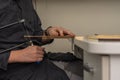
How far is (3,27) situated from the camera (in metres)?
0.97

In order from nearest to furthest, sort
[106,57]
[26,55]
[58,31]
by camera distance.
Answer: [106,57], [26,55], [58,31]

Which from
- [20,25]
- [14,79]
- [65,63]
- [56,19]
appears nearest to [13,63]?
[14,79]

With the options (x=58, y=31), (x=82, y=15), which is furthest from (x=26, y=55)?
(x=82, y=15)

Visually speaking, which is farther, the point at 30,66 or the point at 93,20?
the point at 93,20

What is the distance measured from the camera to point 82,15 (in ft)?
5.42

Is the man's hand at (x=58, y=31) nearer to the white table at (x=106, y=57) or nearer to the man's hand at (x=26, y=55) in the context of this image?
the man's hand at (x=26, y=55)

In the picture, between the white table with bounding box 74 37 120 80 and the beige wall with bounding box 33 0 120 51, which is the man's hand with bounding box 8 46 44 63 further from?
the beige wall with bounding box 33 0 120 51

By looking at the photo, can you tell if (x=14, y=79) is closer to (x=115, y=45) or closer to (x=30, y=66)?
(x=30, y=66)

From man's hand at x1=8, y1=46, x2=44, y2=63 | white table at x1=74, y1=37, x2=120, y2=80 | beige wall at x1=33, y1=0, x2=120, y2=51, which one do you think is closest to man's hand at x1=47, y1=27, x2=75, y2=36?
man's hand at x1=8, y1=46, x2=44, y2=63

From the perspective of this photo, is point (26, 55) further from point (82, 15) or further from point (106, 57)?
point (82, 15)

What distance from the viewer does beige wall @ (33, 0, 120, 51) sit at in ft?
5.36

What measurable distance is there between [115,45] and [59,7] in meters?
1.03

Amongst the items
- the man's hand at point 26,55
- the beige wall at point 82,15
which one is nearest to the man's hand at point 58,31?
the man's hand at point 26,55

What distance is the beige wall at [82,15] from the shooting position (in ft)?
5.36
